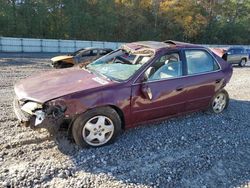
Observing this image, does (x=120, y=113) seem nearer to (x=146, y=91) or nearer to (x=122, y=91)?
(x=122, y=91)

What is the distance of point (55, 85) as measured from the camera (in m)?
3.88

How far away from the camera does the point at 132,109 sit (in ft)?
13.4

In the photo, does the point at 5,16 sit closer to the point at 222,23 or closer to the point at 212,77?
the point at 212,77

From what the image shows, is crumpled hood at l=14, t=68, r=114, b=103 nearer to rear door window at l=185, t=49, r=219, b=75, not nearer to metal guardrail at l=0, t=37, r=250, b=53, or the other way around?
rear door window at l=185, t=49, r=219, b=75

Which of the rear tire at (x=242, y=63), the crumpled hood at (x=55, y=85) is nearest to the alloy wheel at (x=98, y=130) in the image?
the crumpled hood at (x=55, y=85)

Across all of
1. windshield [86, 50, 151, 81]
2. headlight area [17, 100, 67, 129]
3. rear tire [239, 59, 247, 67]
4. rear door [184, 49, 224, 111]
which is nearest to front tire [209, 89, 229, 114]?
rear door [184, 49, 224, 111]

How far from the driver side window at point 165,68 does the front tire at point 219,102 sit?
51.0 inches

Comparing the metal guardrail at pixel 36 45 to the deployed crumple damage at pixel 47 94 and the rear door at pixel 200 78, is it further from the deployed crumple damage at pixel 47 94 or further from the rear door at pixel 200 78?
the rear door at pixel 200 78

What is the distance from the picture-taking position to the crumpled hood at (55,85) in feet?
11.8

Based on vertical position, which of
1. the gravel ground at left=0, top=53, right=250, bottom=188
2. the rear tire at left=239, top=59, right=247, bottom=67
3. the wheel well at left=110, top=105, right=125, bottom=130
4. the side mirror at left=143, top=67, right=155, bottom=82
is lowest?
the gravel ground at left=0, top=53, right=250, bottom=188

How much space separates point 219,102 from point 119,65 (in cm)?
248

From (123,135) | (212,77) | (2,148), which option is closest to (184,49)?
(212,77)

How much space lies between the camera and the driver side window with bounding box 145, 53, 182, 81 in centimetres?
427

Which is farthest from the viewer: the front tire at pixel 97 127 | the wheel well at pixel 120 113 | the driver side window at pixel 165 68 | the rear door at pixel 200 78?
the rear door at pixel 200 78
